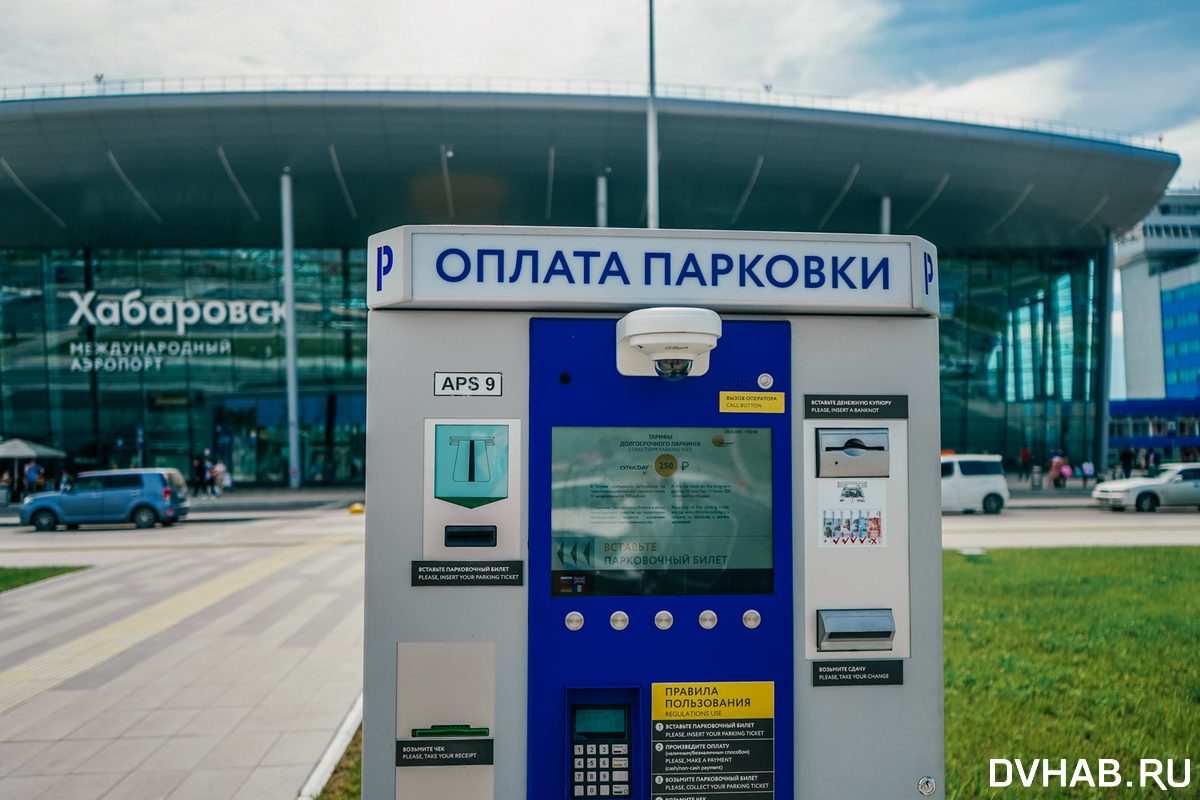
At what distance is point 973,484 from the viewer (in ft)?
63.5

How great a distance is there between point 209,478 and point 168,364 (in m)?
6.81

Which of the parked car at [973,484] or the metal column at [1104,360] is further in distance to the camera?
the metal column at [1104,360]

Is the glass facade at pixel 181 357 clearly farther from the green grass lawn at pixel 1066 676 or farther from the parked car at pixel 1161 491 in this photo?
the green grass lawn at pixel 1066 676

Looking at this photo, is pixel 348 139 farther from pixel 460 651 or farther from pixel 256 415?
Result: pixel 460 651

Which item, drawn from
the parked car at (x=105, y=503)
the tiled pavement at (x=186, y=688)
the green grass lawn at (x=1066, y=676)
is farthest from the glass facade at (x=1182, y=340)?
the tiled pavement at (x=186, y=688)

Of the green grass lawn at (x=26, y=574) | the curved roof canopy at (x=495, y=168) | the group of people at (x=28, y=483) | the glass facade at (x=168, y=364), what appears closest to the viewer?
the green grass lawn at (x=26, y=574)

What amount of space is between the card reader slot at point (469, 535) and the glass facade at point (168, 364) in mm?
30263

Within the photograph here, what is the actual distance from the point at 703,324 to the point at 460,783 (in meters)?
1.64

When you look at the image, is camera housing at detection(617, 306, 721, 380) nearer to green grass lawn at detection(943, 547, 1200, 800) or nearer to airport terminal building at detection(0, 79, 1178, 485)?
green grass lawn at detection(943, 547, 1200, 800)

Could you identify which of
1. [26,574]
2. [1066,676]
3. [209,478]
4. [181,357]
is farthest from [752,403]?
[181,357]

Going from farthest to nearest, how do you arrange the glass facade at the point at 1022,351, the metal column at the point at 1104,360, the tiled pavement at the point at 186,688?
the glass facade at the point at 1022,351 → the metal column at the point at 1104,360 → the tiled pavement at the point at 186,688

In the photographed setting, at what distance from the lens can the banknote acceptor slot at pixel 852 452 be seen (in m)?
2.51

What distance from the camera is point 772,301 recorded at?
2498 millimetres

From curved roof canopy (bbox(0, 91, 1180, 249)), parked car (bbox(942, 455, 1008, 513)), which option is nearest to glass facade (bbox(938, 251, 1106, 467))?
curved roof canopy (bbox(0, 91, 1180, 249))
